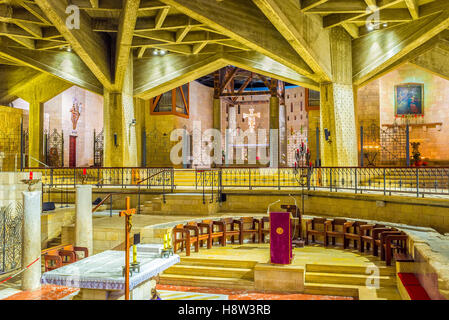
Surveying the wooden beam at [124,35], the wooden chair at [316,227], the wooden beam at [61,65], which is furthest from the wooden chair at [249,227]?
the wooden beam at [61,65]

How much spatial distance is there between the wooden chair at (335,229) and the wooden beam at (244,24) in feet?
19.6

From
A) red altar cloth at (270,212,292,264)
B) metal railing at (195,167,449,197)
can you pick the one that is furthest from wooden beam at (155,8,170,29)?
red altar cloth at (270,212,292,264)

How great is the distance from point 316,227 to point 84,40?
935 cm

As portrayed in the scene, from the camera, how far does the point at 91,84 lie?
1559 centimetres

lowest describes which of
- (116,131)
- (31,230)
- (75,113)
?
(31,230)

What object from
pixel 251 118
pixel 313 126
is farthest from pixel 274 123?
pixel 251 118

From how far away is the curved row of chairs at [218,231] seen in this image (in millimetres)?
8073

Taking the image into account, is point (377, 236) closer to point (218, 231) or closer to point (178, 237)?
point (218, 231)

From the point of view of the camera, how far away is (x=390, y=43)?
12461 millimetres

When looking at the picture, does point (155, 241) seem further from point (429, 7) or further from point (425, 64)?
point (425, 64)

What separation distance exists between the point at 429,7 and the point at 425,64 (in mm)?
4354

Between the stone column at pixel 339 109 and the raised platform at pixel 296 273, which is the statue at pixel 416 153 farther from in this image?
the raised platform at pixel 296 273

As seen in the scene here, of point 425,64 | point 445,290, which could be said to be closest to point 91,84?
point 425,64

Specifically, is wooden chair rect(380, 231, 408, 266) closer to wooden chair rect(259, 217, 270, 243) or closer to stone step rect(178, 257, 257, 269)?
stone step rect(178, 257, 257, 269)
